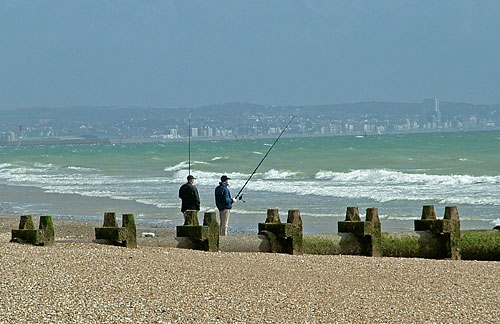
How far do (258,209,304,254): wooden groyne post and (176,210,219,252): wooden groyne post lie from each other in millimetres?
599

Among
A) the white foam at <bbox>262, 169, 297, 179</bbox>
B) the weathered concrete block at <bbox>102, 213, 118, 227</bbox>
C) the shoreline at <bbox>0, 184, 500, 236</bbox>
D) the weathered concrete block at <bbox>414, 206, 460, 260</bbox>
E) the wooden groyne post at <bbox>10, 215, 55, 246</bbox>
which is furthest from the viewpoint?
the white foam at <bbox>262, 169, 297, 179</bbox>

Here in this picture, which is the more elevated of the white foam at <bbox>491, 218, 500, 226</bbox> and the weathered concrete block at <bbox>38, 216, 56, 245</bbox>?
the weathered concrete block at <bbox>38, 216, 56, 245</bbox>

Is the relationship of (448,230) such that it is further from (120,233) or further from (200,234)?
(120,233)

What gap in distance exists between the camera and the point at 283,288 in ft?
26.6

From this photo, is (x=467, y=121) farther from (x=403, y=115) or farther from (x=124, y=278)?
(x=124, y=278)

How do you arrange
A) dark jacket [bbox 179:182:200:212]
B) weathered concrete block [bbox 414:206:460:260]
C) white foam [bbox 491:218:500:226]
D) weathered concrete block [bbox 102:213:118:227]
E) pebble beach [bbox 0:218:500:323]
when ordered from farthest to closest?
white foam [bbox 491:218:500:226]
dark jacket [bbox 179:182:200:212]
weathered concrete block [bbox 414:206:460:260]
weathered concrete block [bbox 102:213:118:227]
pebble beach [bbox 0:218:500:323]

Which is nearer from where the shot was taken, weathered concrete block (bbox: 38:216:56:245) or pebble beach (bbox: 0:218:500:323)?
pebble beach (bbox: 0:218:500:323)

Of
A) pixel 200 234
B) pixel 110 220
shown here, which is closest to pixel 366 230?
pixel 200 234

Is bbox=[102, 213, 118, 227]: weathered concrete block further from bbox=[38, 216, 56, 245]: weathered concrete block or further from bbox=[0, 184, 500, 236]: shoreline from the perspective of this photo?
bbox=[0, 184, 500, 236]: shoreline

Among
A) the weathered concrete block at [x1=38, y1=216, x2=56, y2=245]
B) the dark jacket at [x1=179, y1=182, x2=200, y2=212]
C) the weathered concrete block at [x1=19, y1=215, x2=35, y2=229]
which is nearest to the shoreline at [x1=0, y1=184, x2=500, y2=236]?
the dark jacket at [x1=179, y1=182, x2=200, y2=212]

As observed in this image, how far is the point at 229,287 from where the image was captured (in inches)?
314

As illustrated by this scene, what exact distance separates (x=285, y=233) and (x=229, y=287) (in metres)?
1.93

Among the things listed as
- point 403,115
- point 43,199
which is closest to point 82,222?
point 43,199

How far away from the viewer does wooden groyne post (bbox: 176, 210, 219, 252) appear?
378 inches
